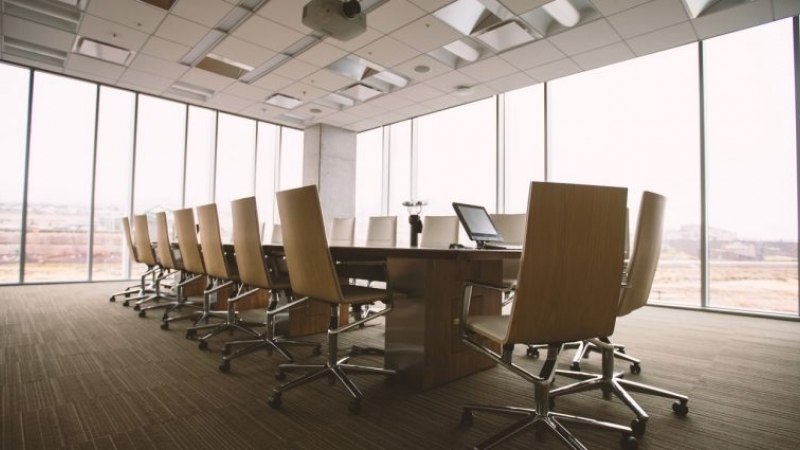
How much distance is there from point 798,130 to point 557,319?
526 cm

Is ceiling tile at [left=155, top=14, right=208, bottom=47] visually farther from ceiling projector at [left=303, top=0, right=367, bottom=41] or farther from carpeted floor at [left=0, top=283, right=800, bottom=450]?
carpeted floor at [left=0, top=283, right=800, bottom=450]

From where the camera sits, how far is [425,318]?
231 centimetres

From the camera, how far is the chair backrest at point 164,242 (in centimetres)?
410

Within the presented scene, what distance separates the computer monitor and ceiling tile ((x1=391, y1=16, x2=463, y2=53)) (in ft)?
9.34

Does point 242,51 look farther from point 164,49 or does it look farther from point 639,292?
point 639,292

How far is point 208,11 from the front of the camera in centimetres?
456

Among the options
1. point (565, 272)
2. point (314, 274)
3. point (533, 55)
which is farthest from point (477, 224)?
point (533, 55)

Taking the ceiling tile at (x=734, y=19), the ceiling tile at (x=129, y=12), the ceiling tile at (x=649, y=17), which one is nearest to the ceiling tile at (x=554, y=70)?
the ceiling tile at (x=649, y=17)

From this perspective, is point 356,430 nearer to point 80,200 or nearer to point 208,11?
point 208,11

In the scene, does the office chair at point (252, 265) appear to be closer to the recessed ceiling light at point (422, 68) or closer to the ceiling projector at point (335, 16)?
the ceiling projector at point (335, 16)

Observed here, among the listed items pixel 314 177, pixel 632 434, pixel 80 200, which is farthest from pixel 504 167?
pixel 80 200

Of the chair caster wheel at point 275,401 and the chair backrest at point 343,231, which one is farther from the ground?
the chair backrest at point 343,231

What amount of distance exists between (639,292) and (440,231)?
2.49 metres

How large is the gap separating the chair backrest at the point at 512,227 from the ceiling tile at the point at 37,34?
5.91m
